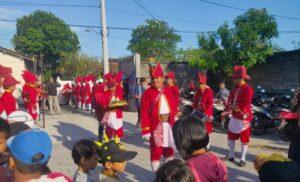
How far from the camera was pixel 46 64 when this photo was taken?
47750 mm

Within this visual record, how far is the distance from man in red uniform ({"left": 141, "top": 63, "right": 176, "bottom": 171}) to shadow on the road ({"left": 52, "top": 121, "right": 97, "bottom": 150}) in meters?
4.64

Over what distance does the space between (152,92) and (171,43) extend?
59.3 m

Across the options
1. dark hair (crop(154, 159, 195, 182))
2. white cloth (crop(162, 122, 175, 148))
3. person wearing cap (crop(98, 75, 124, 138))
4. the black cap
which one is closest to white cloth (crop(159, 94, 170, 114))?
white cloth (crop(162, 122, 175, 148))

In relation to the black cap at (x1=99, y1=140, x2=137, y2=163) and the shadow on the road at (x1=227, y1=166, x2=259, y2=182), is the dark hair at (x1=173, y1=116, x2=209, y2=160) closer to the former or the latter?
the black cap at (x1=99, y1=140, x2=137, y2=163)

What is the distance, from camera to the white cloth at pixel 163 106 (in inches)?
252

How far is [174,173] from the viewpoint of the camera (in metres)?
2.44

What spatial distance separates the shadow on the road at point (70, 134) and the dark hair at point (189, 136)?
7.70 m

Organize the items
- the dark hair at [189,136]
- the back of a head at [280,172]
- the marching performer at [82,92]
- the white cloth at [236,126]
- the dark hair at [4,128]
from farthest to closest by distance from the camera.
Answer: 1. the marching performer at [82,92]
2. the white cloth at [236,126]
3. the dark hair at [4,128]
4. the dark hair at [189,136]
5. the back of a head at [280,172]

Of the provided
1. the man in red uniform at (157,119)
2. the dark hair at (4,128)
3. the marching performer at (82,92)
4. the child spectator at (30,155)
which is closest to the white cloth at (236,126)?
the man in red uniform at (157,119)

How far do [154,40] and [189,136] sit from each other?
194 ft

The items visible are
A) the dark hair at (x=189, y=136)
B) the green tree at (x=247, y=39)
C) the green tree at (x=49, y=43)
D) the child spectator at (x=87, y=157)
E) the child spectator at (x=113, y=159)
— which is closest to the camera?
the dark hair at (x=189, y=136)

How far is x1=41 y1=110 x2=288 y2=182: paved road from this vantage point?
7.31 metres

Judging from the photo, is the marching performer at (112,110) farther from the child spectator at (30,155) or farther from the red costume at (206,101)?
the child spectator at (30,155)

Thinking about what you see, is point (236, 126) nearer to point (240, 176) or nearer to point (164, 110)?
point (240, 176)
